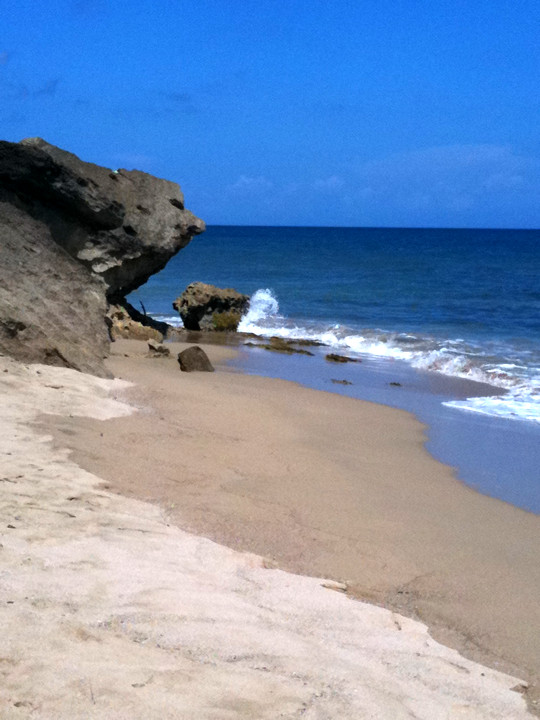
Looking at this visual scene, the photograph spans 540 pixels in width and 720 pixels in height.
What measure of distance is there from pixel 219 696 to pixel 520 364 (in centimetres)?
1478

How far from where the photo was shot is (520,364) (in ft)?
54.9

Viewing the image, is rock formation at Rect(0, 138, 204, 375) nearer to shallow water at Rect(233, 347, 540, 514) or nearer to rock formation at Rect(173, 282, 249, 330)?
shallow water at Rect(233, 347, 540, 514)

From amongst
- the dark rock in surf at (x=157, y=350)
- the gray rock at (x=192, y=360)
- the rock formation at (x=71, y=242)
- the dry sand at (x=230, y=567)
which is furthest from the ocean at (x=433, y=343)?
the rock formation at (x=71, y=242)

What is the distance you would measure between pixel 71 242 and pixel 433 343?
31.3 feet

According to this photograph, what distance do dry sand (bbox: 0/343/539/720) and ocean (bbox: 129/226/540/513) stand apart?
1062 millimetres

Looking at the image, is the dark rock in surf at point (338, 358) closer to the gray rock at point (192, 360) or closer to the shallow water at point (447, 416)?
the shallow water at point (447, 416)

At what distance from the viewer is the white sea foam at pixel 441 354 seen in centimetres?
1256

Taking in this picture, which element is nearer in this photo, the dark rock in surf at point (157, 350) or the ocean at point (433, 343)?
the ocean at point (433, 343)

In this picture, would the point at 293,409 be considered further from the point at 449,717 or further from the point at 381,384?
the point at 449,717

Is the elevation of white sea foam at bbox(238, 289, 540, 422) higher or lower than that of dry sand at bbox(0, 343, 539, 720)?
higher

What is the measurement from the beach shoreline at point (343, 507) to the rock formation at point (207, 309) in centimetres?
1105

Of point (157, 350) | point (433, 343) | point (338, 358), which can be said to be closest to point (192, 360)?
point (157, 350)

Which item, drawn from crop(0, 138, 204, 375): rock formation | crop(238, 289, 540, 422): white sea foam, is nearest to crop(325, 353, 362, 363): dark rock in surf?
crop(238, 289, 540, 422): white sea foam

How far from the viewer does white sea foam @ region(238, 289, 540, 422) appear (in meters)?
12.6
